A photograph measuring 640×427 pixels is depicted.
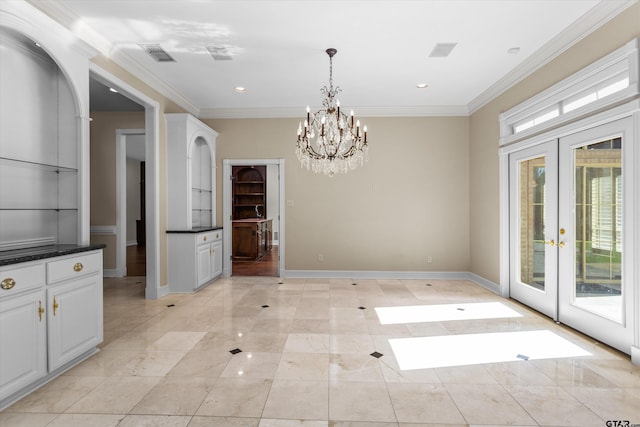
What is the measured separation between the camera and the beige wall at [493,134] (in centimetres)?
304

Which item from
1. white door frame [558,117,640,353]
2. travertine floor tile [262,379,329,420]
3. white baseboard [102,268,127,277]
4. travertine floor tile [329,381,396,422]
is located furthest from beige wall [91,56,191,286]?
white door frame [558,117,640,353]

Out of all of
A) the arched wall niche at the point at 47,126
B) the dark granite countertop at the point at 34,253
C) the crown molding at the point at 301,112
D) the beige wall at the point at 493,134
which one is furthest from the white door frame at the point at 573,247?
the arched wall niche at the point at 47,126

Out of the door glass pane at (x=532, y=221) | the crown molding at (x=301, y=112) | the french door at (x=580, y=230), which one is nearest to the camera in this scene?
the french door at (x=580, y=230)

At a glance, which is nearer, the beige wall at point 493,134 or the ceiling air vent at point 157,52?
the beige wall at point 493,134

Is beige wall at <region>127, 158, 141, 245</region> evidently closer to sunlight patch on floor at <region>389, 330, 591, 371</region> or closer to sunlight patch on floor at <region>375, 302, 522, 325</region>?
sunlight patch on floor at <region>375, 302, 522, 325</region>

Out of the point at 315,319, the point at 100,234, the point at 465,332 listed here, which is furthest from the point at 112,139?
the point at 465,332

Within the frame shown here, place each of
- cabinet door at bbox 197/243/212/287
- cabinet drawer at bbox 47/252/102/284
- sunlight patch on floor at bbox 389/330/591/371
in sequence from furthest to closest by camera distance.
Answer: cabinet door at bbox 197/243/212/287
sunlight patch on floor at bbox 389/330/591/371
cabinet drawer at bbox 47/252/102/284

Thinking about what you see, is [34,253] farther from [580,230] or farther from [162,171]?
[580,230]

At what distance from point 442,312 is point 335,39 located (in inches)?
139

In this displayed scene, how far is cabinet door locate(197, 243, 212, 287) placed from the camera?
5.15 m

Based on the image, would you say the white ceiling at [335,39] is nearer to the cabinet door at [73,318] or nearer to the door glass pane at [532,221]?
the door glass pane at [532,221]

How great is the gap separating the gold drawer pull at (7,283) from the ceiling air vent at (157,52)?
284 centimetres

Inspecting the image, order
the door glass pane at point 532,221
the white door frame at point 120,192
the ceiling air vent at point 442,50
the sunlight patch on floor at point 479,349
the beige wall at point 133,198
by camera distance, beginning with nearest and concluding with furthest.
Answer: the sunlight patch on floor at point 479,349, the ceiling air vent at point 442,50, the door glass pane at point 532,221, the white door frame at point 120,192, the beige wall at point 133,198

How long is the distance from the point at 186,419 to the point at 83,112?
2754mm
